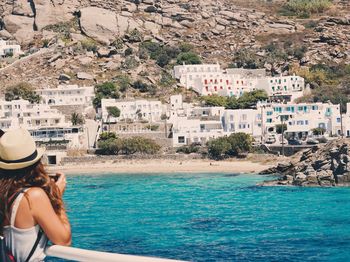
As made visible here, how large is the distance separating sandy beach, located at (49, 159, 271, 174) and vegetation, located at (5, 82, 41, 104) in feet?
56.1

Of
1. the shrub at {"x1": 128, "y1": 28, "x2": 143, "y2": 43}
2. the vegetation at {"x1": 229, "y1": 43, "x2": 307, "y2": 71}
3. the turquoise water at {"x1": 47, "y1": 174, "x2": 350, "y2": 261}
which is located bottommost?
the turquoise water at {"x1": 47, "y1": 174, "x2": 350, "y2": 261}

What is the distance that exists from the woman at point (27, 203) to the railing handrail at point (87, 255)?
53 mm

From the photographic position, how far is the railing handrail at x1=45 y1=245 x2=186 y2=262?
461cm

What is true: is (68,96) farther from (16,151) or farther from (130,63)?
(16,151)

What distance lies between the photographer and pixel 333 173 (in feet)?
180

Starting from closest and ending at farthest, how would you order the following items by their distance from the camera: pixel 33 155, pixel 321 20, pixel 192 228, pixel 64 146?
1. pixel 33 155
2. pixel 192 228
3. pixel 64 146
4. pixel 321 20

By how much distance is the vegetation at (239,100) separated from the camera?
290 feet

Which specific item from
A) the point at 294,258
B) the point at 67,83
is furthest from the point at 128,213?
the point at 67,83

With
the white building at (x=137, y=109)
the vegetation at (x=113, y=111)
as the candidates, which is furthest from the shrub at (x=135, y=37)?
the vegetation at (x=113, y=111)

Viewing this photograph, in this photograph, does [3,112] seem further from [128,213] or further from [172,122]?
[128,213]

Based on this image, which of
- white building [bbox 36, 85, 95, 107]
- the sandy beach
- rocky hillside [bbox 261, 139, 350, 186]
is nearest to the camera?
rocky hillside [bbox 261, 139, 350, 186]

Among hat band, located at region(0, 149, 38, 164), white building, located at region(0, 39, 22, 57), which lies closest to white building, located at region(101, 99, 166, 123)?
white building, located at region(0, 39, 22, 57)

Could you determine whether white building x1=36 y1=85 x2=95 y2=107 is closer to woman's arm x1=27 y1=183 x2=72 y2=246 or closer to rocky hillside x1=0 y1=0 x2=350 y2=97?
rocky hillside x1=0 y1=0 x2=350 y2=97

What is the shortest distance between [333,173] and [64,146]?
104 feet
